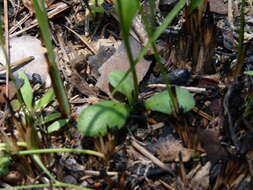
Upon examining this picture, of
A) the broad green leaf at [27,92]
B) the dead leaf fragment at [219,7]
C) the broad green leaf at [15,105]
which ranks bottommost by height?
the broad green leaf at [15,105]

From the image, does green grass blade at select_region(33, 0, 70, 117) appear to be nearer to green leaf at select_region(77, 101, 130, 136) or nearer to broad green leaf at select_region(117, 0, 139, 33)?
green leaf at select_region(77, 101, 130, 136)

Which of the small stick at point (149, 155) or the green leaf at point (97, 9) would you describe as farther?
the green leaf at point (97, 9)

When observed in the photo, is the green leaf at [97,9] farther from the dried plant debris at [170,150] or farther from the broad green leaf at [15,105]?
the dried plant debris at [170,150]

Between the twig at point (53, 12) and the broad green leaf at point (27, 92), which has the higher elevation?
the twig at point (53, 12)

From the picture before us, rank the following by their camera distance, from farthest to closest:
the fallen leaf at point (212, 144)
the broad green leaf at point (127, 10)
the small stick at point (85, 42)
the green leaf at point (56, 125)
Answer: the small stick at point (85, 42) → the green leaf at point (56, 125) → the fallen leaf at point (212, 144) → the broad green leaf at point (127, 10)

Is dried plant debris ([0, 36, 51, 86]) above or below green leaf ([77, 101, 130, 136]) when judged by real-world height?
above

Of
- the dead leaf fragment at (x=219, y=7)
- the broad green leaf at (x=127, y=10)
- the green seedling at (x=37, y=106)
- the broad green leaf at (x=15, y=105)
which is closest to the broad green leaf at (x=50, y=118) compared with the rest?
the green seedling at (x=37, y=106)

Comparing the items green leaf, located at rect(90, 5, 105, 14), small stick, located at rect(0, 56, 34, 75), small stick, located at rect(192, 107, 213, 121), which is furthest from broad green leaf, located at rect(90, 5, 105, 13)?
small stick, located at rect(192, 107, 213, 121)

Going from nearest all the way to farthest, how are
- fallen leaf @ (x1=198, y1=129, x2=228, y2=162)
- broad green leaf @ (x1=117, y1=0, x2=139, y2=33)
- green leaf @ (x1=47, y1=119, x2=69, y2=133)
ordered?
broad green leaf @ (x1=117, y1=0, x2=139, y2=33) < fallen leaf @ (x1=198, y1=129, x2=228, y2=162) < green leaf @ (x1=47, y1=119, x2=69, y2=133)
